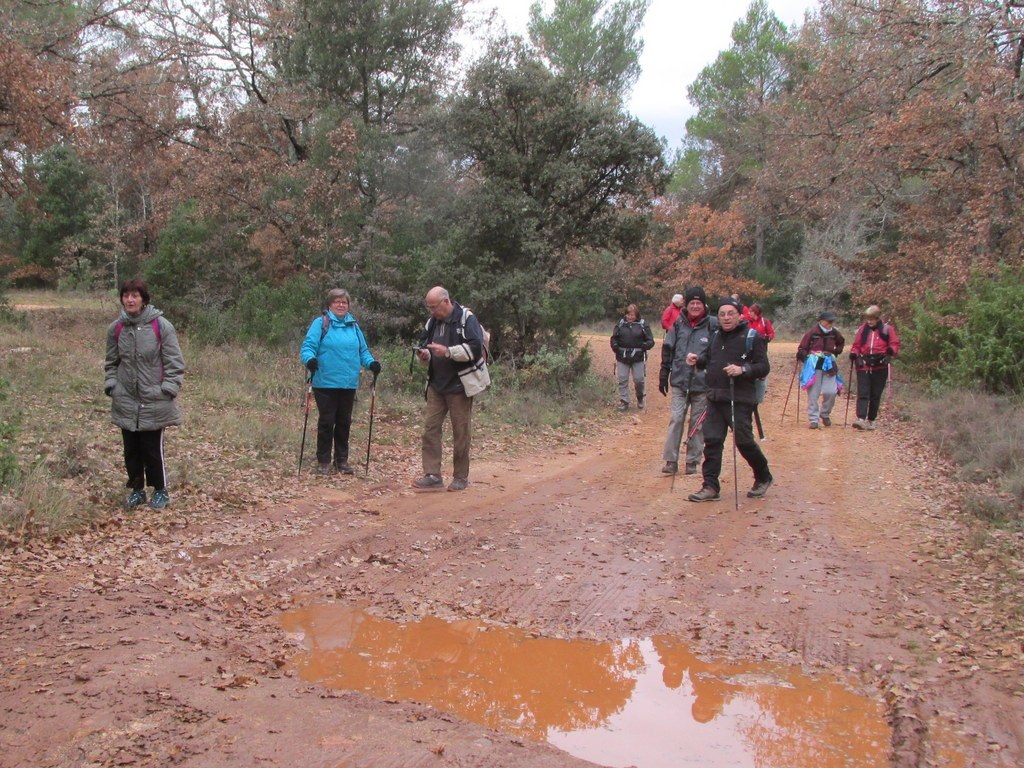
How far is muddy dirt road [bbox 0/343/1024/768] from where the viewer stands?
3.47 m

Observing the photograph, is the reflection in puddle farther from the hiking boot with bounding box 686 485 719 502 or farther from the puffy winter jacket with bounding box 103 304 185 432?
the hiking boot with bounding box 686 485 719 502

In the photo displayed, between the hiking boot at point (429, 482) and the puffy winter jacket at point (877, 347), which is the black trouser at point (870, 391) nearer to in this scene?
→ the puffy winter jacket at point (877, 347)

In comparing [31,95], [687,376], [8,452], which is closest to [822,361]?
[687,376]

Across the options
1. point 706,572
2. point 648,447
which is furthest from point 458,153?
point 706,572

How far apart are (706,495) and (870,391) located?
6133 mm

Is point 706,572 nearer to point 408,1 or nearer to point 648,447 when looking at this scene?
point 648,447

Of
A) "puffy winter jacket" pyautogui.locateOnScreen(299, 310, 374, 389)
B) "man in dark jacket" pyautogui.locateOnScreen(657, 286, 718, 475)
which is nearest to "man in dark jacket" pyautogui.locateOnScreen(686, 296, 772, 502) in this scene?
"man in dark jacket" pyautogui.locateOnScreen(657, 286, 718, 475)

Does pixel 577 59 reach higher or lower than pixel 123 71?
higher

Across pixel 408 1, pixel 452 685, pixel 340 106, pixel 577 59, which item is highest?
pixel 577 59

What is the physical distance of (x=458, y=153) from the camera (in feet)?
52.3

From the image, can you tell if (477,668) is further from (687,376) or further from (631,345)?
(631,345)

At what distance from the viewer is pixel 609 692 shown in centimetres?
426

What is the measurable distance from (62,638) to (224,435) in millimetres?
5527

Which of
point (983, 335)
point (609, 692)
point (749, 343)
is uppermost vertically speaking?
point (983, 335)
